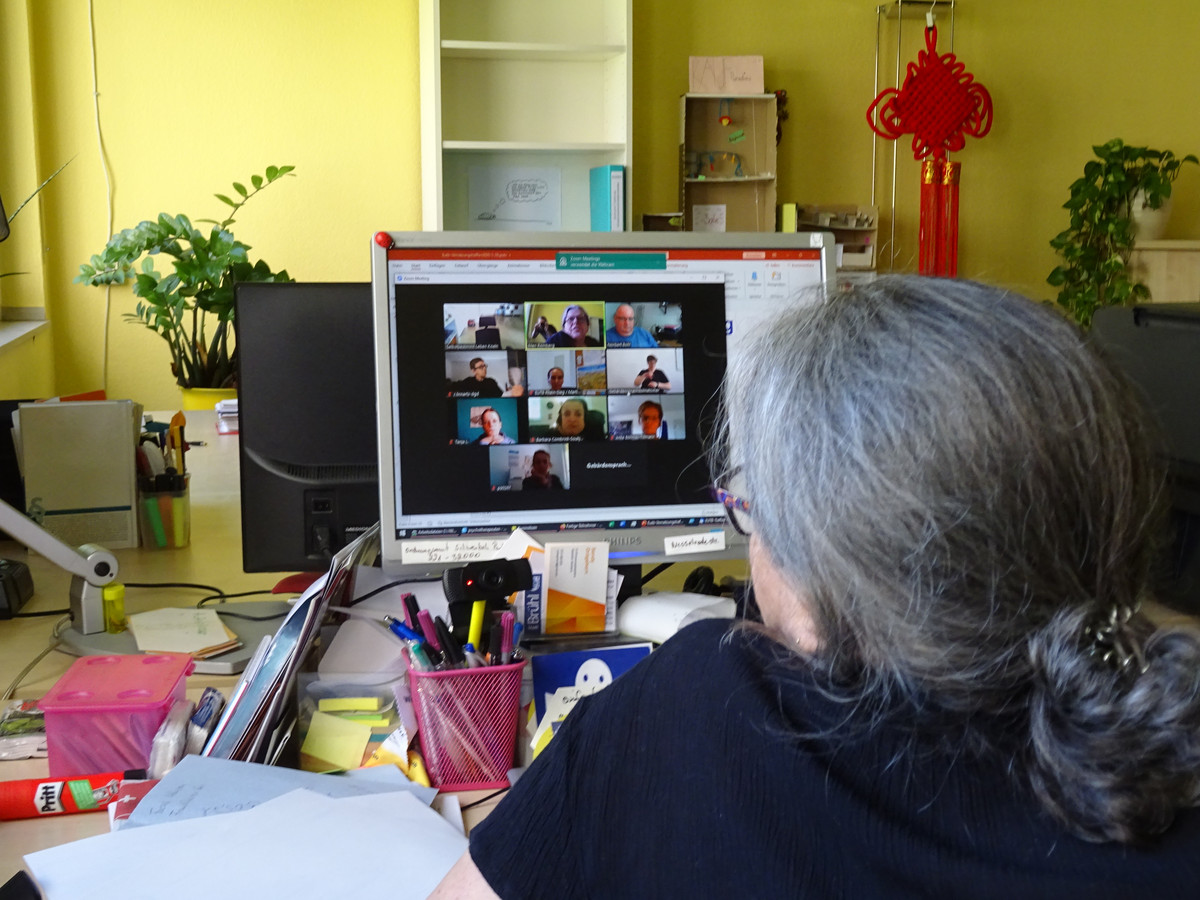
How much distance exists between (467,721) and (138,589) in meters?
0.75

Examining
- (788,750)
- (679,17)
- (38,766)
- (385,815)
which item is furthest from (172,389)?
(788,750)

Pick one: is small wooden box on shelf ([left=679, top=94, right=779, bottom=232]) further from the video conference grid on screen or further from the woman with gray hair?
the woman with gray hair

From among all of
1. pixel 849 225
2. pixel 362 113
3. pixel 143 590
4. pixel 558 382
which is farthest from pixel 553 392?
pixel 849 225

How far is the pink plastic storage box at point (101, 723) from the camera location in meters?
0.95

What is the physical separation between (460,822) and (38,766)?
421 mm

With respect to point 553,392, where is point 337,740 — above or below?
below

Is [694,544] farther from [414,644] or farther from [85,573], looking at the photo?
[85,573]

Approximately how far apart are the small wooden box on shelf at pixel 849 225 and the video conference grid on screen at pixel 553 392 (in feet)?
9.42

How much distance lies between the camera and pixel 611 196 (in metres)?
3.48

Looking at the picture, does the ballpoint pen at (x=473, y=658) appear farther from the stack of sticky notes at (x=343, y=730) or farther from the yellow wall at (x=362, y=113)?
the yellow wall at (x=362, y=113)

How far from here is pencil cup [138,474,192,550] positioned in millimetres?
1701

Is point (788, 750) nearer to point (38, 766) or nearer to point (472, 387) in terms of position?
point (472, 387)

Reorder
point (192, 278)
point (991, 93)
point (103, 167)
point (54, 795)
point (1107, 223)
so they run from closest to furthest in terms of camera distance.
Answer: point (54, 795) → point (192, 278) → point (103, 167) → point (1107, 223) → point (991, 93)

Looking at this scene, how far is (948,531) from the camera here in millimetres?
544
